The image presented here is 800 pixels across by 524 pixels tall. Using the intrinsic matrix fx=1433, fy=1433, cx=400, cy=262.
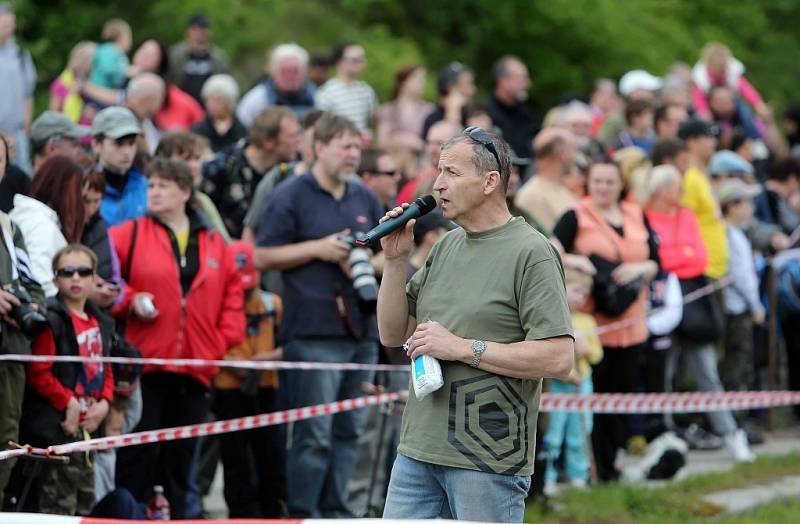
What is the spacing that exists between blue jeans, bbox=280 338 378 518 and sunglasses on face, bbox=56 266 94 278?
1.63m

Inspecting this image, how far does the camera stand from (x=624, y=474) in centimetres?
1048

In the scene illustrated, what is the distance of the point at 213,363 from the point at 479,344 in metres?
2.90

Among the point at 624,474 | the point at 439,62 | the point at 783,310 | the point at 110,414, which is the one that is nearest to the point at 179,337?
the point at 110,414

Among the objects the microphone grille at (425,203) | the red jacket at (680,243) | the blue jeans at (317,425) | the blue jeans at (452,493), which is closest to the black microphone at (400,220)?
the microphone grille at (425,203)

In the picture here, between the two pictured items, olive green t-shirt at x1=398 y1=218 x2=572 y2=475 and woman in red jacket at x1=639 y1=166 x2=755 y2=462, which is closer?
olive green t-shirt at x1=398 y1=218 x2=572 y2=475

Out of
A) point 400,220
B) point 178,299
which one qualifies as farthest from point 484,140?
point 178,299

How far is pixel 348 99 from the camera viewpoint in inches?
539

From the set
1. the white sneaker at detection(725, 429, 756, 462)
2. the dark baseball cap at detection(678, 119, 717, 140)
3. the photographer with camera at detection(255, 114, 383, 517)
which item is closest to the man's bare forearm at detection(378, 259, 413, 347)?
the photographer with camera at detection(255, 114, 383, 517)

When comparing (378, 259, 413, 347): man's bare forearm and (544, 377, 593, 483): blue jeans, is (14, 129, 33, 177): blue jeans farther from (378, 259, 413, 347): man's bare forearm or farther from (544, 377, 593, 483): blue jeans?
(378, 259, 413, 347): man's bare forearm

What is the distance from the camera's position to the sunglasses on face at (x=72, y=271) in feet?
23.2

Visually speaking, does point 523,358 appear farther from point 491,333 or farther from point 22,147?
point 22,147

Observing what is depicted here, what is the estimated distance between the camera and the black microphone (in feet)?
17.7

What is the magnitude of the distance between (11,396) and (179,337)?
134 cm

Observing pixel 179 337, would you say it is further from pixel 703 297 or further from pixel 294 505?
pixel 703 297
